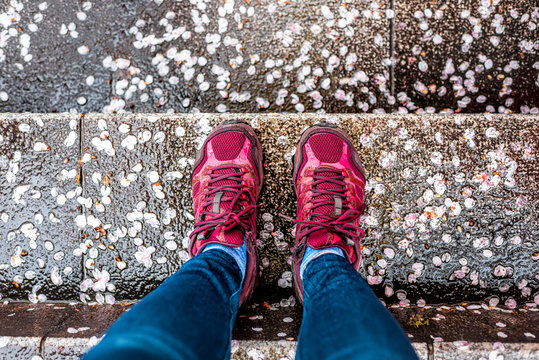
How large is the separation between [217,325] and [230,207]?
52 centimetres

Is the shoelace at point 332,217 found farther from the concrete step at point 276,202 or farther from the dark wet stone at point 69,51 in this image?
the dark wet stone at point 69,51

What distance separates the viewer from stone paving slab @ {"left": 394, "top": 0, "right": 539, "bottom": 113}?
144 centimetres

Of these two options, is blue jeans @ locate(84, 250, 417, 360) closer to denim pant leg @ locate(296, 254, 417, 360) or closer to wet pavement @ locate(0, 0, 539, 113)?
denim pant leg @ locate(296, 254, 417, 360)

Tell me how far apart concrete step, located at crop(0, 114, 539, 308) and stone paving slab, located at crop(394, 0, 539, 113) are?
0.65ft

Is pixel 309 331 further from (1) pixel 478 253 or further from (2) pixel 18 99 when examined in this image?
(2) pixel 18 99

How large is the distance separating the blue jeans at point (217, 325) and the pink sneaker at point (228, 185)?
0.27 m

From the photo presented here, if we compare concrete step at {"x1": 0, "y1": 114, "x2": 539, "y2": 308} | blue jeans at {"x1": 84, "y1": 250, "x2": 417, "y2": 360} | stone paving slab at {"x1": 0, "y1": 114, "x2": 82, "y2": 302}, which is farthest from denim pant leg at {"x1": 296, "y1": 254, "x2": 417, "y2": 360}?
stone paving slab at {"x1": 0, "y1": 114, "x2": 82, "y2": 302}

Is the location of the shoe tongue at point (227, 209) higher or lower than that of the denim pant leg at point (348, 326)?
higher

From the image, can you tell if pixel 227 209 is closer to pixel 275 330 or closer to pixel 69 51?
pixel 275 330

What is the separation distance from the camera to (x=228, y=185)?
1.26 m

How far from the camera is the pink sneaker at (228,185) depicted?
1170 millimetres

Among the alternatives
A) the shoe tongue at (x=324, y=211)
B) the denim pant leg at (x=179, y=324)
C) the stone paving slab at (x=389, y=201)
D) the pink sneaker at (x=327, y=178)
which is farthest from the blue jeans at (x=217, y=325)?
the stone paving slab at (x=389, y=201)

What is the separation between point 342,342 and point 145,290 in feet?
3.20

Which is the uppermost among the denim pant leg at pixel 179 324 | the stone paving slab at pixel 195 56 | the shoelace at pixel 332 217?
the stone paving slab at pixel 195 56
